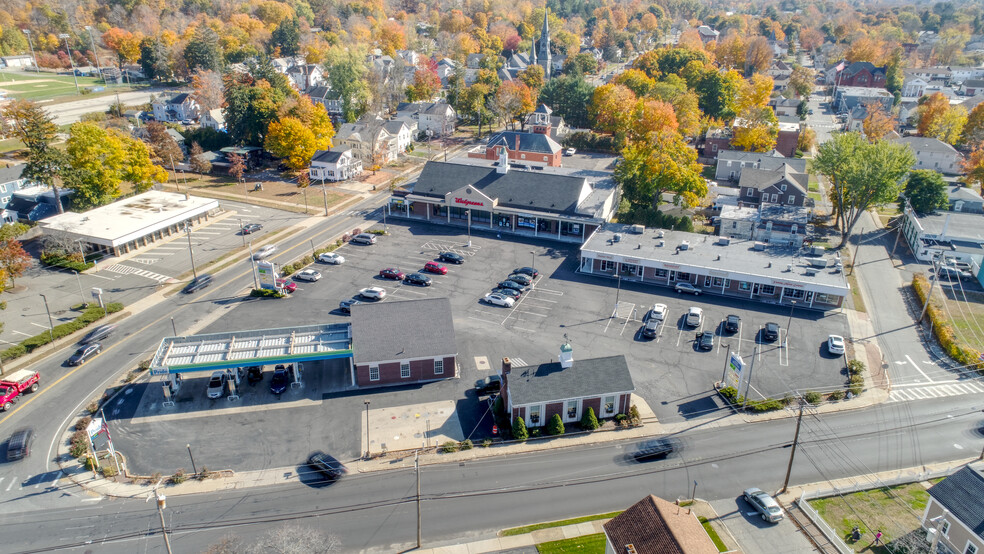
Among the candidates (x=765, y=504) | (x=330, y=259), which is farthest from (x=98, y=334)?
(x=765, y=504)

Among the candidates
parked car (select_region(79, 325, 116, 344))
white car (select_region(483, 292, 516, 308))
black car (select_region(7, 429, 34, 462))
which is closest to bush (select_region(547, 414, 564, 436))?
white car (select_region(483, 292, 516, 308))

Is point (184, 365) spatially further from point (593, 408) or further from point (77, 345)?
point (593, 408)

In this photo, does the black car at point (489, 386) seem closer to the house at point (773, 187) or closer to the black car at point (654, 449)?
the black car at point (654, 449)

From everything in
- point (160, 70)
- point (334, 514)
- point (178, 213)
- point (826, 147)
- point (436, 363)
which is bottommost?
point (334, 514)

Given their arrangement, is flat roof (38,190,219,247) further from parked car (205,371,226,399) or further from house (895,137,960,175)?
house (895,137,960,175)

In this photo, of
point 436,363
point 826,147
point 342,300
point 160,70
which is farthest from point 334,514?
point 160,70

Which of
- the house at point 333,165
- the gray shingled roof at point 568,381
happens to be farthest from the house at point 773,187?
the house at point 333,165
